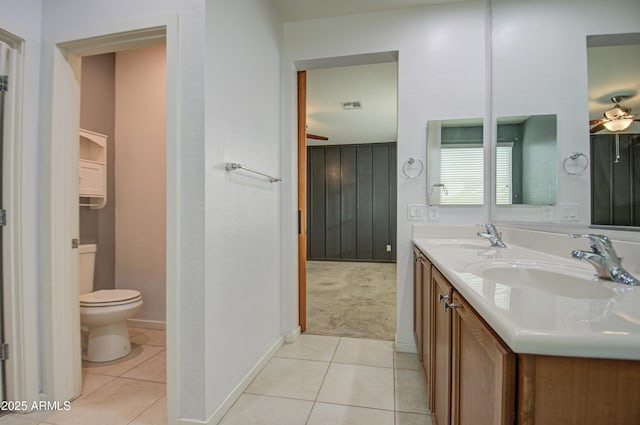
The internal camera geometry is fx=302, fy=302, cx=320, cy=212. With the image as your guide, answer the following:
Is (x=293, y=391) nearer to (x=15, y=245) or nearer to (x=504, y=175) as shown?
(x=15, y=245)

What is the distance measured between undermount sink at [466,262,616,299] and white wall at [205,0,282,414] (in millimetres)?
1138

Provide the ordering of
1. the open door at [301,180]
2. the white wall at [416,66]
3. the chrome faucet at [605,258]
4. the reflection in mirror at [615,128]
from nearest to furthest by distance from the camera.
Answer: the chrome faucet at [605,258]
the reflection in mirror at [615,128]
the white wall at [416,66]
the open door at [301,180]

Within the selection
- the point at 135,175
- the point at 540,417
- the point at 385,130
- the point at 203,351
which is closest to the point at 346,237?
the point at 385,130

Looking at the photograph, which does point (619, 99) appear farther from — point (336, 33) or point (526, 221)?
point (336, 33)

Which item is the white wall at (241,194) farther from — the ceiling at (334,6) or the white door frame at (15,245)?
the white door frame at (15,245)

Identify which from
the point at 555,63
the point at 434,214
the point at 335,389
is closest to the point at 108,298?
the point at 335,389

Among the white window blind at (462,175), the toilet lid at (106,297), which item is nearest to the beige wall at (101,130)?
the toilet lid at (106,297)

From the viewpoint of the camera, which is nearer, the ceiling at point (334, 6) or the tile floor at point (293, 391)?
the tile floor at point (293, 391)

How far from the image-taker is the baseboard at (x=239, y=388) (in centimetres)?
144

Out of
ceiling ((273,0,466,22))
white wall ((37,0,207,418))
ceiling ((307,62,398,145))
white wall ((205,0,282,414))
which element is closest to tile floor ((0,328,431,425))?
white wall ((205,0,282,414))

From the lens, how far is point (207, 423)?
1374 mm

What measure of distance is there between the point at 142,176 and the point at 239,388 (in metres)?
1.96

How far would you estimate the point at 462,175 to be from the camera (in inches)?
87.5

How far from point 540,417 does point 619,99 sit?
1.03 m
